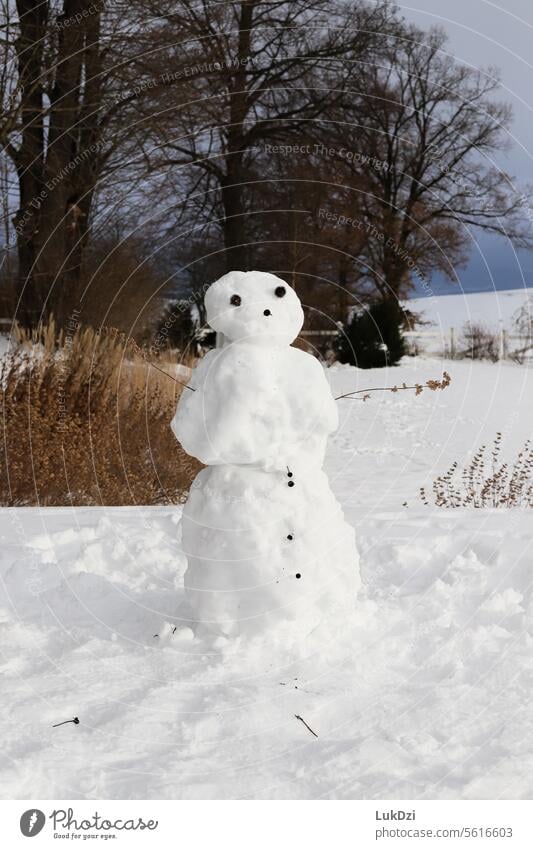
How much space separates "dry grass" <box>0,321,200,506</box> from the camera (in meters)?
6.07

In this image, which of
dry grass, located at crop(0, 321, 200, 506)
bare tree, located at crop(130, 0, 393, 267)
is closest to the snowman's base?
dry grass, located at crop(0, 321, 200, 506)

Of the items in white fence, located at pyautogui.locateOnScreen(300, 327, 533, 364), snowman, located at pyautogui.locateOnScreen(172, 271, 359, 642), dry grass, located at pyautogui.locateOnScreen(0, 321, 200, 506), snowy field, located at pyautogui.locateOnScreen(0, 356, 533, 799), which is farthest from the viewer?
white fence, located at pyautogui.locateOnScreen(300, 327, 533, 364)

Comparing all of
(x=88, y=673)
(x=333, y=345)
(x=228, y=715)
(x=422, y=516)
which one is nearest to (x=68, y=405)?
(x=422, y=516)

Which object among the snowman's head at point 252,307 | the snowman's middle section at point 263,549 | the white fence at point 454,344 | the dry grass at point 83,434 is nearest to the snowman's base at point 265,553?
the snowman's middle section at point 263,549

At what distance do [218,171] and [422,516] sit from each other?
10.1 m

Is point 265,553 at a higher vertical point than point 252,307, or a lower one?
lower

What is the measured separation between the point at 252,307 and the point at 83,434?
11.6ft

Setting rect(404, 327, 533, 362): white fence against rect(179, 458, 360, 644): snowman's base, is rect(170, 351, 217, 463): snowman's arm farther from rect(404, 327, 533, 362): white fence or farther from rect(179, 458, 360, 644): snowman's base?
rect(404, 327, 533, 362): white fence

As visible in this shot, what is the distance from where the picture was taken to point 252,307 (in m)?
3.18

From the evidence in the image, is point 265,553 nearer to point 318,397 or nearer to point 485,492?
point 318,397

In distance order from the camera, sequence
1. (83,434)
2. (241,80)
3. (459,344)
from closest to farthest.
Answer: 1. (83,434)
2. (241,80)
3. (459,344)

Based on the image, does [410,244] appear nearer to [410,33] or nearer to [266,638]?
[410,33]

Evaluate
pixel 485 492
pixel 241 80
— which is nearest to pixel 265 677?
pixel 485 492

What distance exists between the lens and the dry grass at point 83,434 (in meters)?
6.07
